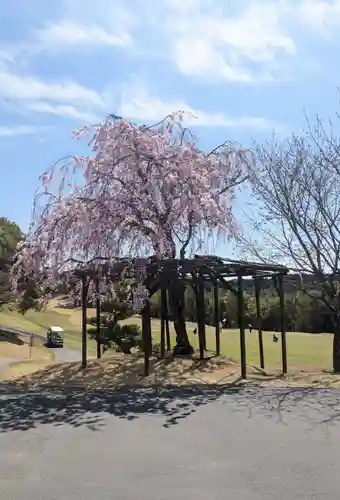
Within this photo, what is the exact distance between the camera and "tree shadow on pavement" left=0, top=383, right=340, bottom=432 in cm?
955

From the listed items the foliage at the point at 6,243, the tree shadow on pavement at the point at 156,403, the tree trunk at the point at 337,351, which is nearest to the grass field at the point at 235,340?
the tree trunk at the point at 337,351

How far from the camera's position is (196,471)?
6.46 m

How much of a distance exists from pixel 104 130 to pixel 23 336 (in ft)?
139

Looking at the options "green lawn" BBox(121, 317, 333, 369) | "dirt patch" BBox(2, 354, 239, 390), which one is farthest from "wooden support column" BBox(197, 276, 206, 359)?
"green lawn" BBox(121, 317, 333, 369)

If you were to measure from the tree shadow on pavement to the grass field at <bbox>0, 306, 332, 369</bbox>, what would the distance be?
11.4 metres

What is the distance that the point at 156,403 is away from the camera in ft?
36.2

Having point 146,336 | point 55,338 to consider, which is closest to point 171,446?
point 146,336

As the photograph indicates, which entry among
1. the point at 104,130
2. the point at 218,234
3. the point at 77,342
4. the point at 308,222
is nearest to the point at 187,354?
the point at 218,234

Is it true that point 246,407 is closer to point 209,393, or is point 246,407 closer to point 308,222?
point 209,393

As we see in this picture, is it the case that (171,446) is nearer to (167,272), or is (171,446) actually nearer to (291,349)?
(167,272)

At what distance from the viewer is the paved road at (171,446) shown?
230 inches

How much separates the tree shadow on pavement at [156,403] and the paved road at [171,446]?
19mm

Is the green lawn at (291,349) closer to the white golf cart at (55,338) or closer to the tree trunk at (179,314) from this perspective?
the tree trunk at (179,314)

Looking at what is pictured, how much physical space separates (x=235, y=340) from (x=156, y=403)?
3114cm
